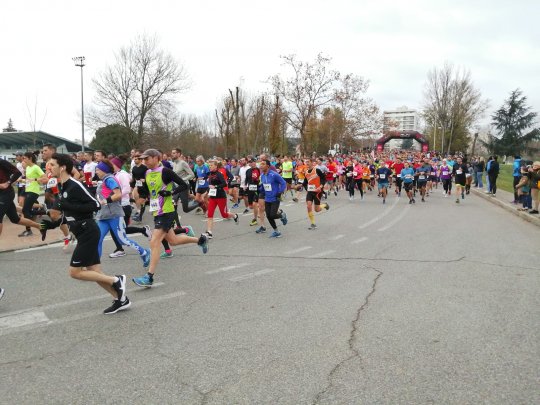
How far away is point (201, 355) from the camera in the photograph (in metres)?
3.76

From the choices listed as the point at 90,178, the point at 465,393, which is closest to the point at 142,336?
the point at 465,393

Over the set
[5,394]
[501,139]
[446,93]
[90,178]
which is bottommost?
[5,394]

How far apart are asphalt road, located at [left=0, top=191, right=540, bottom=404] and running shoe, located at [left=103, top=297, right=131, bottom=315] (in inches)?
3.8

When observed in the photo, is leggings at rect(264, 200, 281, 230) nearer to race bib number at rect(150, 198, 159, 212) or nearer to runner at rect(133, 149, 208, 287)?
runner at rect(133, 149, 208, 287)

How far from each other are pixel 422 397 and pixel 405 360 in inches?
22.4

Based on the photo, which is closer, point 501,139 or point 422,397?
point 422,397

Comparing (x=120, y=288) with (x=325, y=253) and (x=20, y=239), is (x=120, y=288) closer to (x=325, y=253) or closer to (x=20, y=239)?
(x=325, y=253)

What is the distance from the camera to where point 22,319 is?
183 inches

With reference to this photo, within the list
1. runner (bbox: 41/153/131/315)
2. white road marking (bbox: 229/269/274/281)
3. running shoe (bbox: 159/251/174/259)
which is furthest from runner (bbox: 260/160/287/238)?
runner (bbox: 41/153/131/315)

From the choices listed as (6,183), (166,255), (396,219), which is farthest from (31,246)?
(396,219)

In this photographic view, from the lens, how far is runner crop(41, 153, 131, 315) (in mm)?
4754

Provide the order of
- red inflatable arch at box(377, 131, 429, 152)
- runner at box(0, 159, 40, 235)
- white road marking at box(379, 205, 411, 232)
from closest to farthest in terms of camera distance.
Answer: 1. runner at box(0, 159, 40, 235)
2. white road marking at box(379, 205, 411, 232)
3. red inflatable arch at box(377, 131, 429, 152)

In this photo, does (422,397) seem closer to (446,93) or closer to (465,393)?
(465,393)

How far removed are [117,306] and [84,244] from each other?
0.76 metres
